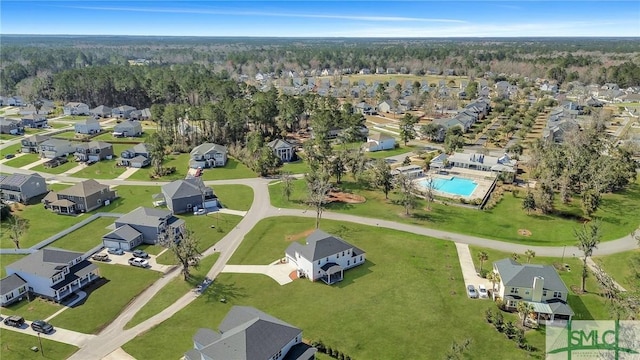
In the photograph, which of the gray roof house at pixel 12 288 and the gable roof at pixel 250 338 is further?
the gray roof house at pixel 12 288

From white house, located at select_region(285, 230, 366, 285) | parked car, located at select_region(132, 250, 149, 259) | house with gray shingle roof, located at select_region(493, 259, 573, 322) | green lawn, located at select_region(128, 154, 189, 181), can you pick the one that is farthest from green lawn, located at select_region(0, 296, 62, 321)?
house with gray shingle roof, located at select_region(493, 259, 573, 322)

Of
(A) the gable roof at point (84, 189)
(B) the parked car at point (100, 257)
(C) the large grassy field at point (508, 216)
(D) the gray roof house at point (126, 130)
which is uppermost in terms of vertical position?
(D) the gray roof house at point (126, 130)

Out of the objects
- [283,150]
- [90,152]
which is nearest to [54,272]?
[90,152]

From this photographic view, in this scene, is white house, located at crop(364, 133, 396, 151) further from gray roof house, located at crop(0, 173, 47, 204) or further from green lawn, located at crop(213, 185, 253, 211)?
gray roof house, located at crop(0, 173, 47, 204)

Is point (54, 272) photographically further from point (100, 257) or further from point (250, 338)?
point (250, 338)

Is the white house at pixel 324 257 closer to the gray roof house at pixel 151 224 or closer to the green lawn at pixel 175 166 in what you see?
the gray roof house at pixel 151 224

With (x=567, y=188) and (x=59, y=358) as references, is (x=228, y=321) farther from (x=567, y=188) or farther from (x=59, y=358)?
(x=567, y=188)

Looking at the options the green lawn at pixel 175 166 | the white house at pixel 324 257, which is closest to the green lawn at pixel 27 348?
the white house at pixel 324 257

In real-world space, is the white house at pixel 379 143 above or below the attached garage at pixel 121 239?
above
